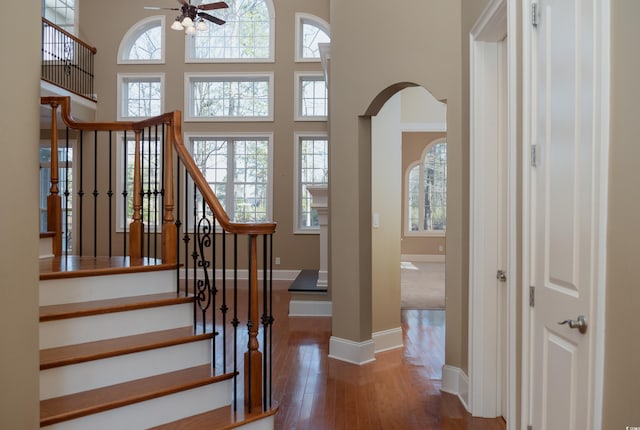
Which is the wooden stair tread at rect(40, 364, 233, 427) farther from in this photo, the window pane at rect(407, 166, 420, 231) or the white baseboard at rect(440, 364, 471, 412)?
the window pane at rect(407, 166, 420, 231)

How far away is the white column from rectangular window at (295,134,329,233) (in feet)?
7.51

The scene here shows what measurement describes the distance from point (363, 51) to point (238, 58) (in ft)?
16.9

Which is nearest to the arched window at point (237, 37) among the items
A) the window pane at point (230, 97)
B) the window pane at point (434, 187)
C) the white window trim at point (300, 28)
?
the window pane at point (230, 97)

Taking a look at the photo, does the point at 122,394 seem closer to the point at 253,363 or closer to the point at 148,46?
the point at 253,363

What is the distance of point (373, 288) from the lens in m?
4.55

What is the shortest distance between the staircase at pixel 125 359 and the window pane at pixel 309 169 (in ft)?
18.6

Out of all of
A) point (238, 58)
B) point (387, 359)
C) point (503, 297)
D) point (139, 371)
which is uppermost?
point (238, 58)

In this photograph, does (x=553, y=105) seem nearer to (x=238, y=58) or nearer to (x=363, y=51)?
(x=363, y=51)

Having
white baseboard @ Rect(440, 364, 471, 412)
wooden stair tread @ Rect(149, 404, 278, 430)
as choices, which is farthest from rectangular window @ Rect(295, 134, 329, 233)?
wooden stair tread @ Rect(149, 404, 278, 430)

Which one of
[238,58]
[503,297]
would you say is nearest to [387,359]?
[503,297]

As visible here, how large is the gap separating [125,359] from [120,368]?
0.05m

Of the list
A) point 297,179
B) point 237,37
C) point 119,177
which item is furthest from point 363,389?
point 237,37

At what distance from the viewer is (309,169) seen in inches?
344

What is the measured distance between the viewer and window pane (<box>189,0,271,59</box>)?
877 cm
